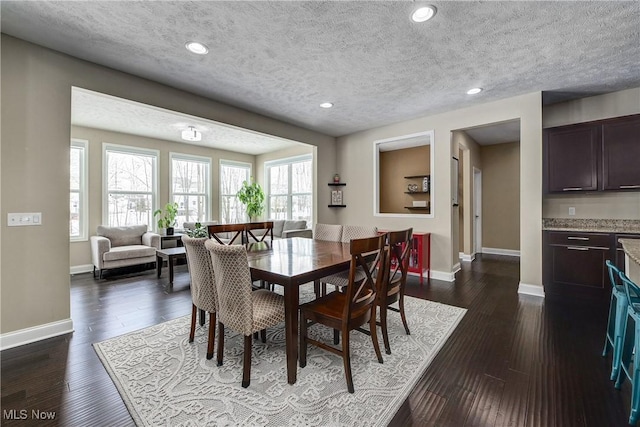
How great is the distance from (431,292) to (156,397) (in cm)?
333

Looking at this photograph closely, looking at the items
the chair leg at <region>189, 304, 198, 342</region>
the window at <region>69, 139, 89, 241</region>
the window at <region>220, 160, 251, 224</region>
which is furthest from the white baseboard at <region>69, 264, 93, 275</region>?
the chair leg at <region>189, 304, 198, 342</region>

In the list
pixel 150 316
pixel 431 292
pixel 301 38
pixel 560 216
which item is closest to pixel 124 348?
pixel 150 316

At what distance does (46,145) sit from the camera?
99.1 inches

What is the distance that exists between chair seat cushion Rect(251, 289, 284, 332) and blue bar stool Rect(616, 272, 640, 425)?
80.3 inches

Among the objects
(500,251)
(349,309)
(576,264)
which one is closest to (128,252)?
(349,309)

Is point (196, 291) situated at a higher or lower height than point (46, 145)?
lower

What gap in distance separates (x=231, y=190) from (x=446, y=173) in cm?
540

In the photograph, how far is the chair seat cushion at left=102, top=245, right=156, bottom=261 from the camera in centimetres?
457

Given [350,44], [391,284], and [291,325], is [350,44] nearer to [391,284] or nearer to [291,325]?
[391,284]

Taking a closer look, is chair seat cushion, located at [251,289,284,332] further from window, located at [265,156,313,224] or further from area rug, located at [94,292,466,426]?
window, located at [265,156,313,224]

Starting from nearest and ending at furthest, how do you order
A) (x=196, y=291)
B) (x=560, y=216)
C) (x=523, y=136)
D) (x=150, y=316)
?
(x=196, y=291), (x=150, y=316), (x=523, y=136), (x=560, y=216)

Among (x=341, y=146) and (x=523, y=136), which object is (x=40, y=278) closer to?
(x=341, y=146)

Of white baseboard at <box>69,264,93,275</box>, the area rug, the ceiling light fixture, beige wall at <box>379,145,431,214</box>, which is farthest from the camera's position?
beige wall at <box>379,145,431,214</box>

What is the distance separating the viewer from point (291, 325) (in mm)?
1813
